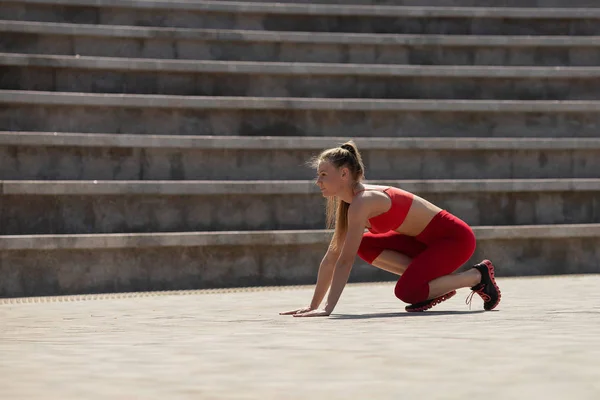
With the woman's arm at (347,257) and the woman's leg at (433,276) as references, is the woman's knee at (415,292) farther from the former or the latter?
the woman's arm at (347,257)

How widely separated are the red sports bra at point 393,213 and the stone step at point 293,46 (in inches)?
221

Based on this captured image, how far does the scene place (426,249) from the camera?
6.45 meters

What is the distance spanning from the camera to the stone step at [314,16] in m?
11.5

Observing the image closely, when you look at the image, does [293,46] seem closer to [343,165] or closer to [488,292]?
[343,165]

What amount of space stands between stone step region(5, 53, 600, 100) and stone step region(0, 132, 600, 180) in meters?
1.04

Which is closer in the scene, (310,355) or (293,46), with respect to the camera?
(310,355)

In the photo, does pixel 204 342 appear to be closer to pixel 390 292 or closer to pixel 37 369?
pixel 37 369

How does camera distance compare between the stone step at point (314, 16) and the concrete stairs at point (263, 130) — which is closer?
the concrete stairs at point (263, 130)

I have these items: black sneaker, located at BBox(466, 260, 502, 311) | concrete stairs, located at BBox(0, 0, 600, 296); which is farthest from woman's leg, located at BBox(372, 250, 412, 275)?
concrete stairs, located at BBox(0, 0, 600, 296)

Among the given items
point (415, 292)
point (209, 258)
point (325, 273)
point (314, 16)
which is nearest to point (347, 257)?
point (325, 273)

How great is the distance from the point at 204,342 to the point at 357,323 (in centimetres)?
106

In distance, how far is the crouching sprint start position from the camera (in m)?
5.96

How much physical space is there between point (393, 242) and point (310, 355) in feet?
9.69

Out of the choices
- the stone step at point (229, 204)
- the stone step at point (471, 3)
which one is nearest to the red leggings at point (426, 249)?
the stone step at point (229, 204)
